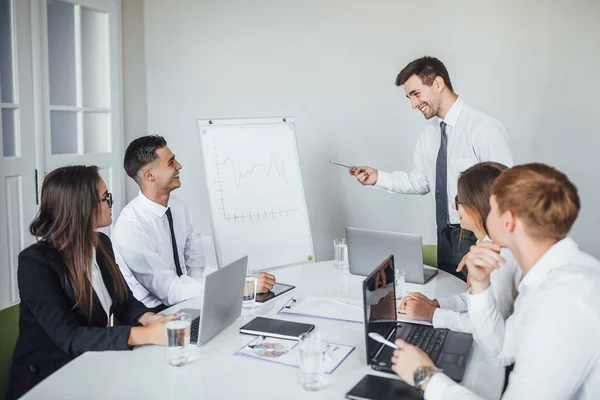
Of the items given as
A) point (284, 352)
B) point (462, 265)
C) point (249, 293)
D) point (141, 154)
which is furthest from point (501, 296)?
point (141, 154)

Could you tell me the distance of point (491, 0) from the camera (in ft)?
12.3

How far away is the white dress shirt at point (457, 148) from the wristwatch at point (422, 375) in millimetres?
1588

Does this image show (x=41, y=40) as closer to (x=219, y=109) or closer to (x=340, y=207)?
(x=219, y=109)

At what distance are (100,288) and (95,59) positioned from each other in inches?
95.9

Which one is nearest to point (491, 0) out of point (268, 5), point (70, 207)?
point (268, 5)

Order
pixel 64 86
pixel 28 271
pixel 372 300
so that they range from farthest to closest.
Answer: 1. pixel 64 86
2. pixel 28 271
3. pixel 372 300

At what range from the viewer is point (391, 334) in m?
1.76

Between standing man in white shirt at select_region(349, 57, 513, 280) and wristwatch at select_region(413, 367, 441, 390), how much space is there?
1424mm

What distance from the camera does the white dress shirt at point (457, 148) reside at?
9.30 feet

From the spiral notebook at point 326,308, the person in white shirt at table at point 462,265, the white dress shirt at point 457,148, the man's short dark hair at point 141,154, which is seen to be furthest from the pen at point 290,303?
the white dress shirt at point 457,148

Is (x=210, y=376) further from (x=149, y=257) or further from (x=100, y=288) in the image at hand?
(x=149, y=257)

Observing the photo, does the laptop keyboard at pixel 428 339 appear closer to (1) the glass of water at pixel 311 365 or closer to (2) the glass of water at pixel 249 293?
(1) the glass of water at pixel 311 365

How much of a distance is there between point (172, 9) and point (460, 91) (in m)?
2.12

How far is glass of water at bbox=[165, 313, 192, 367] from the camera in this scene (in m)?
1.52
